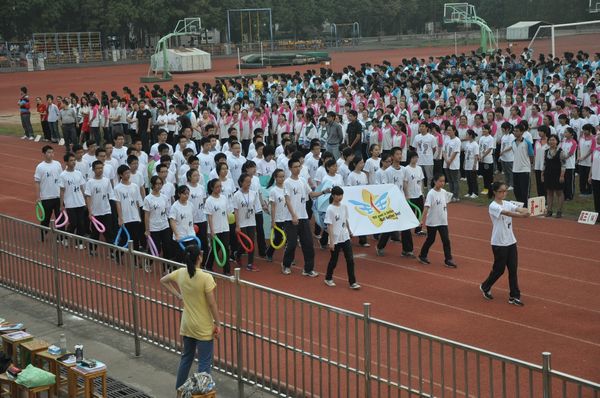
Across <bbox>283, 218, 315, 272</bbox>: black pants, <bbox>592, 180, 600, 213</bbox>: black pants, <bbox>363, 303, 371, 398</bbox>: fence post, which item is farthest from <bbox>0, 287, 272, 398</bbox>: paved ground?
<bbox>592, 180, 600, 213</bbox>: black pants

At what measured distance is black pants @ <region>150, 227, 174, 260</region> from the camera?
13.7m

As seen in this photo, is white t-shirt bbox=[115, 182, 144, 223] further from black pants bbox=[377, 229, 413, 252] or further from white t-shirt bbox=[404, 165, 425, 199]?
white t-shirt bbox=[404, 165, 425, 199]

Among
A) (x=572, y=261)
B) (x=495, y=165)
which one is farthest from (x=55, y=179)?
(x=495, y=165)

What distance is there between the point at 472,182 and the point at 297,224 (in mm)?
6461

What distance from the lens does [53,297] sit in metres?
11.9

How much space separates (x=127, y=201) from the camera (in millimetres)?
14070

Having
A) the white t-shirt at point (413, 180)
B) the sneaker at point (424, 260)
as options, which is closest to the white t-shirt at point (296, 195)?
the sneaker at point (424, 260)

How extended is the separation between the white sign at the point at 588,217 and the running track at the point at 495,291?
0.62ft

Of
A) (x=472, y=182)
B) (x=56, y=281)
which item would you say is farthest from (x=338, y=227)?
(x=472, y=182)

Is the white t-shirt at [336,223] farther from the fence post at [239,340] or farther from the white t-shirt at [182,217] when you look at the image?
the fence post at [239,340]

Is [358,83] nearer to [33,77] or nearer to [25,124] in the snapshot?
[25,124]

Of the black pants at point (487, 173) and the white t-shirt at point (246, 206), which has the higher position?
the white t-shirt at point (246, 206)

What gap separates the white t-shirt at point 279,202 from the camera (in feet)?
45.4

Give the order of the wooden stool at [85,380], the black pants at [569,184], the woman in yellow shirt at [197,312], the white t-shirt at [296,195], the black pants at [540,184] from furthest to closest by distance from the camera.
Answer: the black pants at [540,184] → the black pants at [569,184] → the white t-shirt at [296,195] → the wooden stool at [85,380] → the woman in yellow shirt at [197,312]
